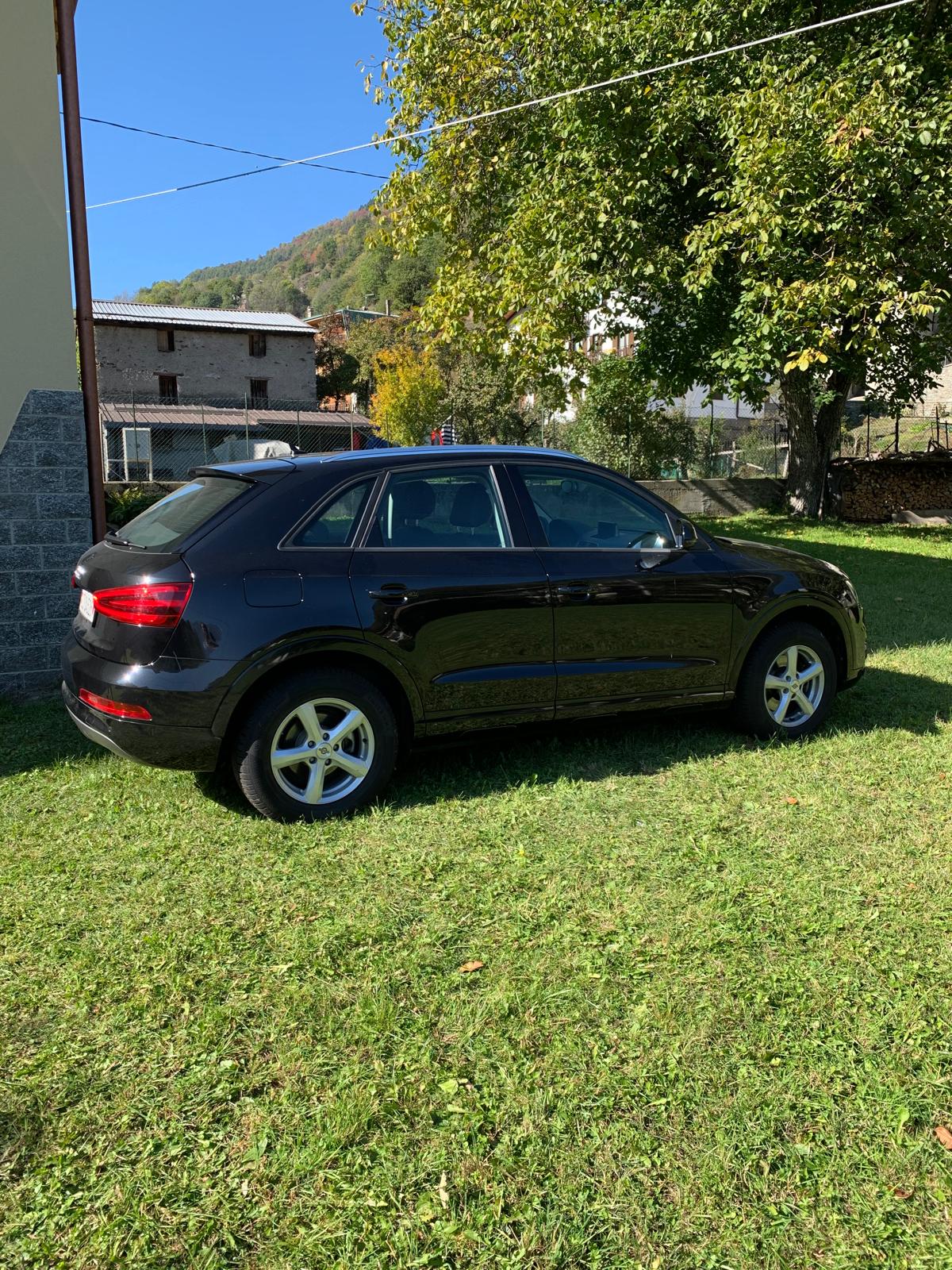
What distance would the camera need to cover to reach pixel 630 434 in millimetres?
21328

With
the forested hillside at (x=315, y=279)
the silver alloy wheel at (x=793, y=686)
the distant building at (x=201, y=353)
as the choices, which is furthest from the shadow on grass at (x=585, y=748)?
the forested hillside at (x=315, y=279)

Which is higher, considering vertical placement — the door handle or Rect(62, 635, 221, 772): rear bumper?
the door handle

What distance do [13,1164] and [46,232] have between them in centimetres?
635

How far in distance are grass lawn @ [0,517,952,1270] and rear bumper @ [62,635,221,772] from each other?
38cm

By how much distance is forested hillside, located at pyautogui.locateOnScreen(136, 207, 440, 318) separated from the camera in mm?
75375

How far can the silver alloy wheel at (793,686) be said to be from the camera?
550 cm

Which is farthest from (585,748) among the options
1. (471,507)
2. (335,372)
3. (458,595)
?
(335,372)

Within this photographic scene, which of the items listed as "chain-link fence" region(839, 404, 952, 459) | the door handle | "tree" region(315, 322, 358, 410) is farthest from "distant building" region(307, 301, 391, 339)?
the door handle

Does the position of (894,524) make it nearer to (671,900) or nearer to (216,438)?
(671,900)

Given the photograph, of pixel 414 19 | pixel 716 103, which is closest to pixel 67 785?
pixel 716 103

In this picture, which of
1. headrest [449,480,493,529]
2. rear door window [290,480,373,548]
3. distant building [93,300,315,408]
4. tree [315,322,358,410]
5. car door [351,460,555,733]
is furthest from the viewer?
tree [315,322,358,410]

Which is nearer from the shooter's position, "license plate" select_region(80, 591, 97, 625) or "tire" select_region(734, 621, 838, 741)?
"license plate" select_region(80, 591, 97, 625)

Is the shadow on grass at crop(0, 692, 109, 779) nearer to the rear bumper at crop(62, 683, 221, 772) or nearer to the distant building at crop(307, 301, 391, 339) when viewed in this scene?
the rear bumper at crop(62, 683, 221, 772)

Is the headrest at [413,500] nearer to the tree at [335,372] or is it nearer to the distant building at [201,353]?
the distant building at [201,353]
